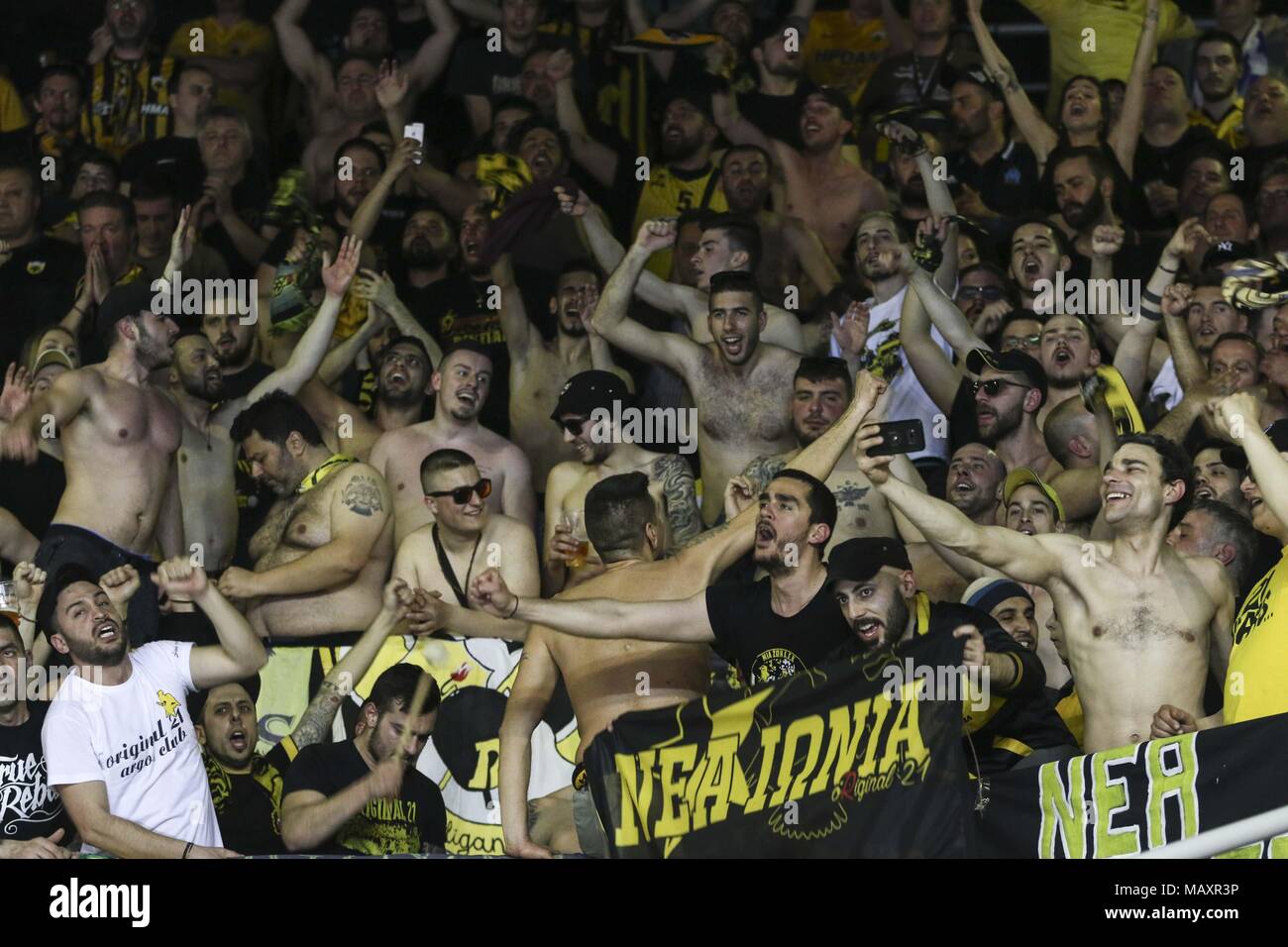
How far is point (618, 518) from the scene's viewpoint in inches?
345

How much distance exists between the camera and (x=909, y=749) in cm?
769

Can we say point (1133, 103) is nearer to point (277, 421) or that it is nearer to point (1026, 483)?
point (1026, 483)

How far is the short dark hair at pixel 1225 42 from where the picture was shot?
38.6ft

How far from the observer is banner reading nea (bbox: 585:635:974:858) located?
25.4 feet

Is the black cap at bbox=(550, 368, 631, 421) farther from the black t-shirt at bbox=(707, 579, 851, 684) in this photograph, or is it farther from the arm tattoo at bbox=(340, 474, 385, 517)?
Result: the black t-shirt at bbox=(707, 579, 851, 684)

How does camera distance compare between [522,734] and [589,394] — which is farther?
[589,394]

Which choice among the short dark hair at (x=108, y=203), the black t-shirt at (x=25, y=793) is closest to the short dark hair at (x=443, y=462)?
the black t-shirt at (x=25, y=793)

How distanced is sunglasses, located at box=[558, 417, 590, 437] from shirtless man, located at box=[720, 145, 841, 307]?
5.44ft

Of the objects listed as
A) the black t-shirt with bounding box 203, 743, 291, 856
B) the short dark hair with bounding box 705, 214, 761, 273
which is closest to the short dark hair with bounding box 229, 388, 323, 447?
the black t-shirt with bounding box 203, 743, 291, 856

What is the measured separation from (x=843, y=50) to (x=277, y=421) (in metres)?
4.35

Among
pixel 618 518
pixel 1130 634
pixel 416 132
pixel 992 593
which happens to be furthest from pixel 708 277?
pixel 1130 634
